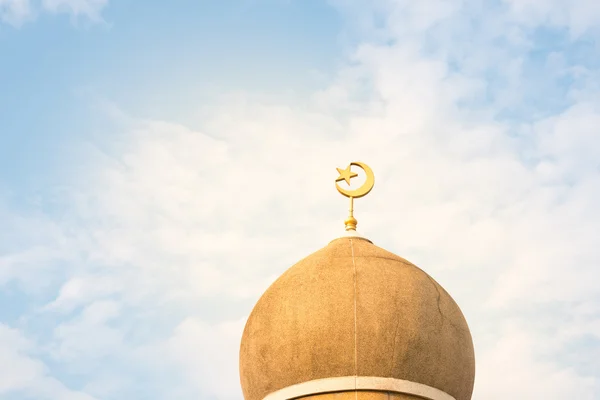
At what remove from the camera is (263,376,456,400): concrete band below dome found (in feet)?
43.8

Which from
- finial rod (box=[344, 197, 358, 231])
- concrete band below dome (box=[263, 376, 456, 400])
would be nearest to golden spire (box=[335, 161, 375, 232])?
finial rod (box=[344, 197, 358, 231])

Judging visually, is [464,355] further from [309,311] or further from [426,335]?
[309,311]

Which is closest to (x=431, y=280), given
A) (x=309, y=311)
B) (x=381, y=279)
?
(x=381, y=279)

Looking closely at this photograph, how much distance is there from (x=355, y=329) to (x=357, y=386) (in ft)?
2.18

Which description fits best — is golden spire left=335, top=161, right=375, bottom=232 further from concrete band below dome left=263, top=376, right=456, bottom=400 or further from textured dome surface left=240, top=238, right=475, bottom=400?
concrete band below dome left=263, top=376, right=456, bottom=400

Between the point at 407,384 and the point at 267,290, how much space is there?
2241 mm

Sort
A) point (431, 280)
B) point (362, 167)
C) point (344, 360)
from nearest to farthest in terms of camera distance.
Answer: point (344, 360)
point (431, 280)
point (362, 167)

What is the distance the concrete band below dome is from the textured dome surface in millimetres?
69

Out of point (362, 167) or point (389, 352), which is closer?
point (389, 352)

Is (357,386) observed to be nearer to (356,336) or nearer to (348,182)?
(356,336)

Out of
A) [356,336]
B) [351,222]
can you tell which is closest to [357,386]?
[356,336]

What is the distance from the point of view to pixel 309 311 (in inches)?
543

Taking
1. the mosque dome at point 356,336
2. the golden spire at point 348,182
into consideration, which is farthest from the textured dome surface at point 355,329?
the golden spire at point 348,182

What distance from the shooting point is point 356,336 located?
13516mm
